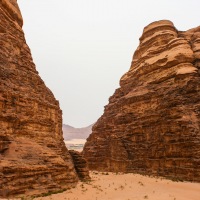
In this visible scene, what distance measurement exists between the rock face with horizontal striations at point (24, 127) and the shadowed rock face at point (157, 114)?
11.8 meters

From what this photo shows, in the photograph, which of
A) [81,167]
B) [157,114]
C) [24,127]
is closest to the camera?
[24,127]

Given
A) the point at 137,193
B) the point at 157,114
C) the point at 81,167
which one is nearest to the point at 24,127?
the point at 81,167

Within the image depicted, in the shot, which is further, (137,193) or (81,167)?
(81,167)

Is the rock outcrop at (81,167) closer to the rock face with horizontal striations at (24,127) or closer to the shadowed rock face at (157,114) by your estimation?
the rock face with horizontal striations at (24,127)

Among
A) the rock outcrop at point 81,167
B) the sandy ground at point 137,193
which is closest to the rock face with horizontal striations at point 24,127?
the sandy ground at point 137,193

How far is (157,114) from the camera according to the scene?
106 feet

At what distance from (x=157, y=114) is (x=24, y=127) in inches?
711

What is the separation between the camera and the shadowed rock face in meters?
28.3

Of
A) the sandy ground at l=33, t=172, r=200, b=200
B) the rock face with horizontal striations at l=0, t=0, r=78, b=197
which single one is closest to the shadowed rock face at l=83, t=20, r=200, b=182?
the sandy ground at l=33, t=172, r=200, b=200

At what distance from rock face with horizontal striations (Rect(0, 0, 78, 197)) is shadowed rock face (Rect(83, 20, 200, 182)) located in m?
11.8

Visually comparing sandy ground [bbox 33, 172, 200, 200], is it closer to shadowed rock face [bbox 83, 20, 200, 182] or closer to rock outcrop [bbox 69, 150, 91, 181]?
shadowed rock face [bbox 83, 20, 200, 182]

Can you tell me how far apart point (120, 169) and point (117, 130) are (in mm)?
5389

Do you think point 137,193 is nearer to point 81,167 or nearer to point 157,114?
point 81,167

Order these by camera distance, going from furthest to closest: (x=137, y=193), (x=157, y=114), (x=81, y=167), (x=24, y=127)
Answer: (x=157, y=114) → (x=81, y=167) → (x=137, y=193) → (x=24, y=127)
